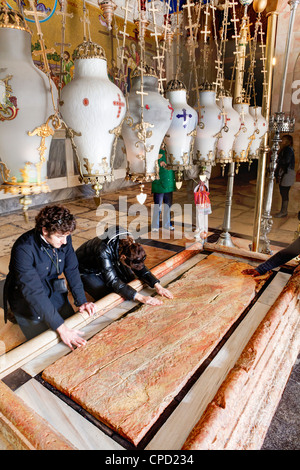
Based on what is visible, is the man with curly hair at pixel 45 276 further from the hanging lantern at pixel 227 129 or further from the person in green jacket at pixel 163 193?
the person in green jacket at pixel 163 193

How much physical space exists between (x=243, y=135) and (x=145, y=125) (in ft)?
3.89

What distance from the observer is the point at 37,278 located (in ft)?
7.24

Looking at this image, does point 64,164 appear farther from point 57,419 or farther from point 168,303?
point 57,419

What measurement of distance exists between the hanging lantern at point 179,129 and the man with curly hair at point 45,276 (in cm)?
91

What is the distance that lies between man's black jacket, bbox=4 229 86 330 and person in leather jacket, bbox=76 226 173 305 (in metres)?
0.30

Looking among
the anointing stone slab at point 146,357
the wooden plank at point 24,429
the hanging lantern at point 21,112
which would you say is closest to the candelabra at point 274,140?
the anointing stone slab at point 146,357

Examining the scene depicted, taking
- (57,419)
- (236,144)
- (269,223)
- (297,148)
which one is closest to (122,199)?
(297,148)

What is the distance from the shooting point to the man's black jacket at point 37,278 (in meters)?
2.12

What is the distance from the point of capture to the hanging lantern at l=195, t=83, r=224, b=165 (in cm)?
179

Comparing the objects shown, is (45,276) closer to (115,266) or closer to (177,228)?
(115,266)

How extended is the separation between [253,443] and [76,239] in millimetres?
4397

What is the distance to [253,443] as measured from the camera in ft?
4.26

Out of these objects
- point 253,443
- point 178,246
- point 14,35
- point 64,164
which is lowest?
point 178,246

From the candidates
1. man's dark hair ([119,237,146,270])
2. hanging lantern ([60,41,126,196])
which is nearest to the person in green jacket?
man's dark hair ([119,237,146,270])
